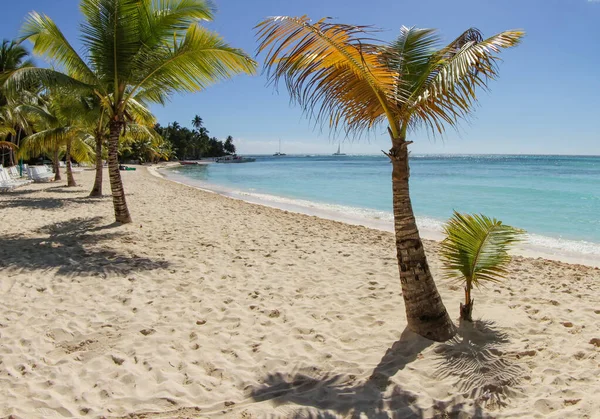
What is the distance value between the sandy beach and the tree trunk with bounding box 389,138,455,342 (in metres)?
0.17

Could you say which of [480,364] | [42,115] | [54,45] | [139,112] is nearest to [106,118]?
[139,112]

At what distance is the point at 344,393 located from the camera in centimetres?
269

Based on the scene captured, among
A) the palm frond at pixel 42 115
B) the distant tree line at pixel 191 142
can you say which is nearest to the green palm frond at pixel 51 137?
the palm frond at pixel 42 115

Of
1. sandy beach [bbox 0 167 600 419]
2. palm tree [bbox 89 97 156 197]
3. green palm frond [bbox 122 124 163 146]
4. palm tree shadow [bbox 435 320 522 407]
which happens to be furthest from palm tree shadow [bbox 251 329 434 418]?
green palm frond [bbox 122 124 163 146]

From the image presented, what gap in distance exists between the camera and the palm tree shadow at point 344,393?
8.20 feet

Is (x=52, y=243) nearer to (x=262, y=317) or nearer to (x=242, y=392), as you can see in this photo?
(x=262, y=317)

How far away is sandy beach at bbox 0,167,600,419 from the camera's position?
2.57 meters

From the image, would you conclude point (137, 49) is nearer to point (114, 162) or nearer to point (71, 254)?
point (114, 162)

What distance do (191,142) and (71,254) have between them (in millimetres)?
87847

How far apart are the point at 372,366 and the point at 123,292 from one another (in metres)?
3.00

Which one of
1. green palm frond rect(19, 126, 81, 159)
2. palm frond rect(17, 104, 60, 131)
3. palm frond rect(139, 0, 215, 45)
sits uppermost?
palm frond rect(139, 0, 215, 45)

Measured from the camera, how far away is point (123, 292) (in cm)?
446

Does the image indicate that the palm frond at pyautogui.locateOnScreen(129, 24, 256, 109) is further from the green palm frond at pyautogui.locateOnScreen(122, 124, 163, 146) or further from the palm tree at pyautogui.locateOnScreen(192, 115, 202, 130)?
the palm tree at pyautogui.locateOnScreen(192, 115, 202, 130)

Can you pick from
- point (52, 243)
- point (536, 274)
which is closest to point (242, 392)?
point (536, 274)
